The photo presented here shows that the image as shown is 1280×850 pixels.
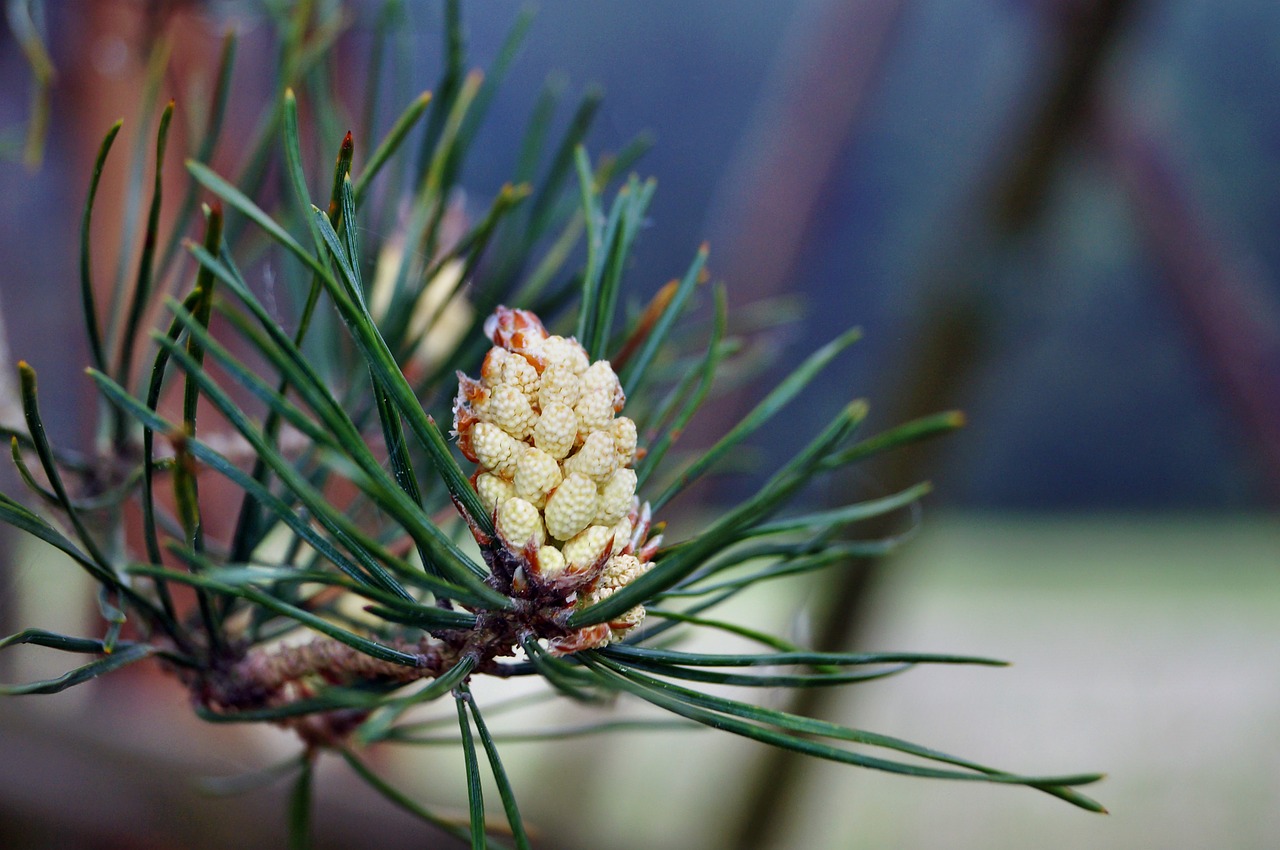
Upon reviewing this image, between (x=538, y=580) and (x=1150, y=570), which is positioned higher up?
(x=1150, y=570)

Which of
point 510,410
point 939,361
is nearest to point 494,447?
point 510,410

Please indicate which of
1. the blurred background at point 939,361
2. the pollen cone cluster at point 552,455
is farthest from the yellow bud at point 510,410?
the blurred background at point 939,361

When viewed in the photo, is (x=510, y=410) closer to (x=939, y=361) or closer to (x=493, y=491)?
(x=493, y=491)

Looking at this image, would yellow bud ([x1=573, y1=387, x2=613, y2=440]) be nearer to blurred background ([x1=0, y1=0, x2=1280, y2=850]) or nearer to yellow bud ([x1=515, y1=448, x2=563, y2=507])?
yellow bud ([x1=515, y1=448, x2=563, y2=507])

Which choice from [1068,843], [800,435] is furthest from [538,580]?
[800,435]

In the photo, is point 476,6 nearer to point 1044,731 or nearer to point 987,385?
point 987,385
